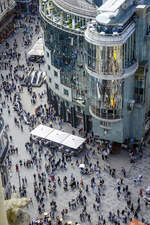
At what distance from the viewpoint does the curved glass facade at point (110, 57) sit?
70.7 metres

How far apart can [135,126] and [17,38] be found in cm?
6031

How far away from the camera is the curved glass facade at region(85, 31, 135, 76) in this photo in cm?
7069

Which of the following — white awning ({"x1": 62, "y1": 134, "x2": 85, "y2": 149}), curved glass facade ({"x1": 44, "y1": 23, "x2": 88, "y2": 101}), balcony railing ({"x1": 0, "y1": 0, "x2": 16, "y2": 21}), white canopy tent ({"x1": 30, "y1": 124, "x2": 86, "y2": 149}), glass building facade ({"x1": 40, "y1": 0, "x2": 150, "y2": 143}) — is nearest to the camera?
glass building facade ({"x1": 40, "y1": 0, "x2": 150, "y2": 143})

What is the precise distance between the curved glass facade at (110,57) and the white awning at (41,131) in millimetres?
17766

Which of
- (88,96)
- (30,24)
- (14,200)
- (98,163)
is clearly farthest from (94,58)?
(30,24)

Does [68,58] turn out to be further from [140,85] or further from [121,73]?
[140,85]

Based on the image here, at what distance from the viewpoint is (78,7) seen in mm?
82188

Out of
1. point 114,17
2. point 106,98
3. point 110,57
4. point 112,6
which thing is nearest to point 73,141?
point 106,98

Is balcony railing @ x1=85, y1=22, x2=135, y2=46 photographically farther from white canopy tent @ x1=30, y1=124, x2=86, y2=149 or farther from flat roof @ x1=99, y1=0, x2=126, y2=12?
white canopy tent @ x1=30, y1=124, x2=86, y2=149

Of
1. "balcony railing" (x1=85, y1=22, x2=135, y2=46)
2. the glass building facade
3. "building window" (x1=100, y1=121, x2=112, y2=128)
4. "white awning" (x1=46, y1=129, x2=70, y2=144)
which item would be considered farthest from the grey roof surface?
"white awning" (x1=46, y1=129, x2=70, y2=144)

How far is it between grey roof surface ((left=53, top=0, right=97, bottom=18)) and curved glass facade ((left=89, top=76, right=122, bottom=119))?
1245 cm

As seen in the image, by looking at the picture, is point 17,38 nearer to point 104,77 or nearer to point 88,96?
point 88,96

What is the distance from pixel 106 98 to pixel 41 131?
681 inches

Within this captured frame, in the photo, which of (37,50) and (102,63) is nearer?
(102,63)
